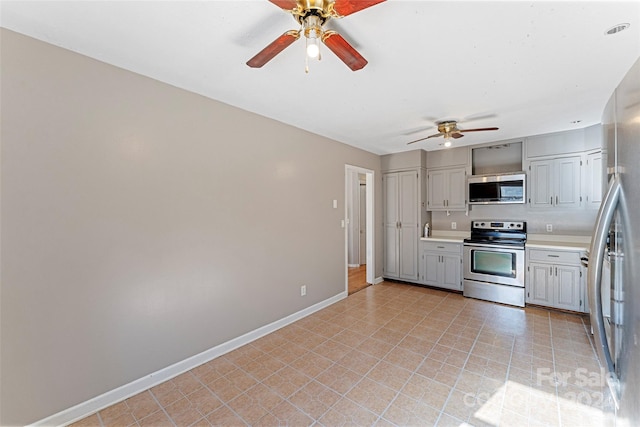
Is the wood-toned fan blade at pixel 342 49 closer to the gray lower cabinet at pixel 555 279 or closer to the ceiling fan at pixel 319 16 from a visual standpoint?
the ceiling fan at pixel 319 16

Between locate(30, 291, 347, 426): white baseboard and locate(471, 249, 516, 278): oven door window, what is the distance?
298 centimetres

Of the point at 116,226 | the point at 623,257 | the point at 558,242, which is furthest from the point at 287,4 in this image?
the point at 558,242

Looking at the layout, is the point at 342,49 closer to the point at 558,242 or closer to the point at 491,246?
the point at 491,246

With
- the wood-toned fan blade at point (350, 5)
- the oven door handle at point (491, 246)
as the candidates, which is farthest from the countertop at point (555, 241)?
the wood-toned fan blade at point (350, 5)

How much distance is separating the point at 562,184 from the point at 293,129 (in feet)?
12.5

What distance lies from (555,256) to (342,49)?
3928mm

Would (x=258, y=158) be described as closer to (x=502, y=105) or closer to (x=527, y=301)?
(x=502, y=105)

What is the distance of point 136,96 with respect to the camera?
213 centimetres

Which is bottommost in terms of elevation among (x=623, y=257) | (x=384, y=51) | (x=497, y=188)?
(x=623, y=257)

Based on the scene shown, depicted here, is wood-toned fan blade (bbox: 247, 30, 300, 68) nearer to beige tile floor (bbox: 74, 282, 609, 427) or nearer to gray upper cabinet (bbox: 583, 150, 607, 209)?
beige tile floor (bbox: 74, 282, 609, 427)

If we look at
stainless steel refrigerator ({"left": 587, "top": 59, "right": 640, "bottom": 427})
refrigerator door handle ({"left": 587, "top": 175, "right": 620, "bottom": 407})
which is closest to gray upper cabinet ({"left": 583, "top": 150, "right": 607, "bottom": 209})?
stainless steel refrigerator ({"left": 587, "top": 59, "right": 640, "bottom": 427})

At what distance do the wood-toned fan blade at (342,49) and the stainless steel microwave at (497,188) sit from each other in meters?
3.63

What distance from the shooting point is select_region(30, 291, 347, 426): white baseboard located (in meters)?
1.81

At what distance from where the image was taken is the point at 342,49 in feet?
4.91
